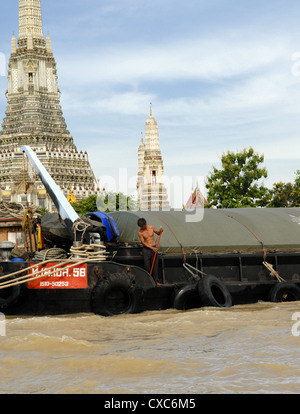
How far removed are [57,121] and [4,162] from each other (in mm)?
10786

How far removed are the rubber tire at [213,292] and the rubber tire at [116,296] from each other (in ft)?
4.01

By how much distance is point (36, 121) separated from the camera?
333 ft

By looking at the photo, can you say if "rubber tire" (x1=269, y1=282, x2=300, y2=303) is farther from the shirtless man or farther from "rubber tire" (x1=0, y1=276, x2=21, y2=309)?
"rubber tire" (x1=0, y1=276, x2=21, y2=309)

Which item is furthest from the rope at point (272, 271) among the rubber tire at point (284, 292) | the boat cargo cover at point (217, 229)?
the boat cargo cover at point (217, 229)

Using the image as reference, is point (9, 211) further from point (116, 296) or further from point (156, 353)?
point (156, 353)

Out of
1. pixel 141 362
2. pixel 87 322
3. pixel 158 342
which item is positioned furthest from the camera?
pixel 87 322

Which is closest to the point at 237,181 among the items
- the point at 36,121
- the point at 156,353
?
the point at 156,353

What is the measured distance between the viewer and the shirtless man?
1319 cm

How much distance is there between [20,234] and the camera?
22547 mm

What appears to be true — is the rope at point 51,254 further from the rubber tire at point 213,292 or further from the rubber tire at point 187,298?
the rubber tire at point 213,292

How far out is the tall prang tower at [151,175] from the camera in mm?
102438
